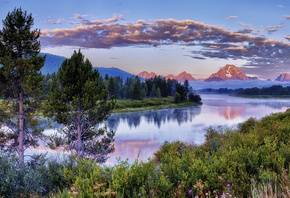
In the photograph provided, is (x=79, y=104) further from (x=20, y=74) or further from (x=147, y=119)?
(x=147, y=119)

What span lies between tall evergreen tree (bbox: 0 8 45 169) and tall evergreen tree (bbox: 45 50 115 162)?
6.81 feet

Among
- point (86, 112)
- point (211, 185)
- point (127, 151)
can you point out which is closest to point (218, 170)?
point (211, 185)

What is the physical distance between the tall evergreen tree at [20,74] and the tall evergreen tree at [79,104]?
2.08m

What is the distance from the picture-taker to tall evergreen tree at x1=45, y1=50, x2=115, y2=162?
15.4 m

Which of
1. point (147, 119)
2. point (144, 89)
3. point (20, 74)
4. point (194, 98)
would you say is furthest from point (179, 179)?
point (194, 98)

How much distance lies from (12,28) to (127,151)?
1734cm

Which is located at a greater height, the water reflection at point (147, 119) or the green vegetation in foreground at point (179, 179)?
the green vegetation in foreground at point (179, 179)

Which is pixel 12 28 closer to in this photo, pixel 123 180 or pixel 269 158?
pixel 123 180

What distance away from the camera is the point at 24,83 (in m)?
16.0

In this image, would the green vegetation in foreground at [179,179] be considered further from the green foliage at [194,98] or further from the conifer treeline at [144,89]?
the green foliage at [194,98]

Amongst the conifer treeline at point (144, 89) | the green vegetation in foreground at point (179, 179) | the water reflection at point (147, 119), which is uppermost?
the conifer treeline at point (144, 89)

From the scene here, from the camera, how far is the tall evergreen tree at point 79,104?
1536 cm

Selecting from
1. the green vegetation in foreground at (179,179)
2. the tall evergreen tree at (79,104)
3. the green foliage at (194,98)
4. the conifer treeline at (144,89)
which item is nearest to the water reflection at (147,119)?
the tall evergreen tree at (79,104)

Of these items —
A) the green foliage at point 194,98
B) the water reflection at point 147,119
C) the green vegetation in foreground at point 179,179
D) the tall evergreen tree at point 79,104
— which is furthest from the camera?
the green foliage at point 194,98
